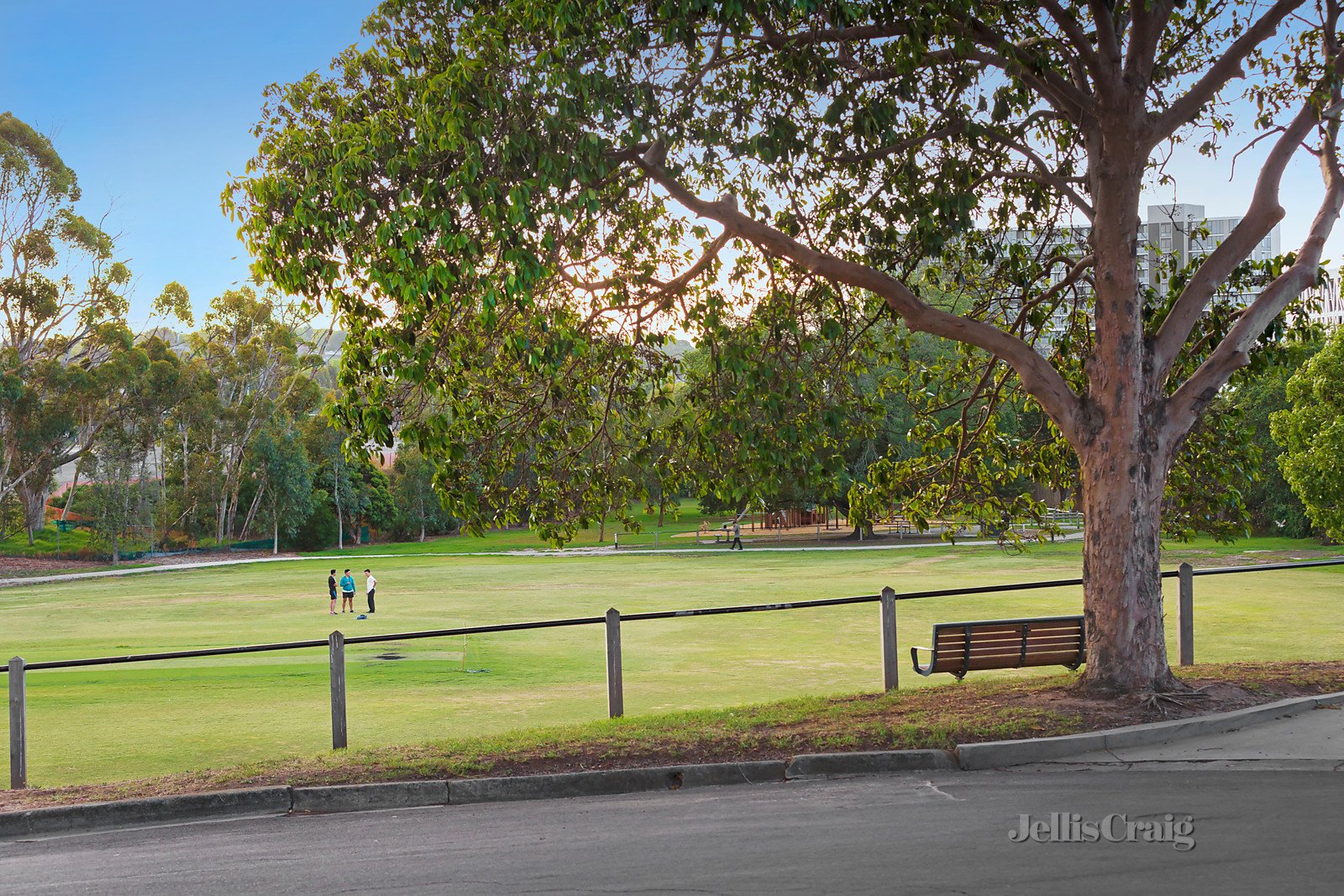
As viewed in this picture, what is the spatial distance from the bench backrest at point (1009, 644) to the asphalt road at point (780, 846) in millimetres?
3254

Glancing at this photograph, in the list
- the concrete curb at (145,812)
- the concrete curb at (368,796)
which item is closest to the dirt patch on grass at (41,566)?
the concrete curb at (145,812)

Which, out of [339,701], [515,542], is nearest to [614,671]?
[339,701]

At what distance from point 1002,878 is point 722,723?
172 inches

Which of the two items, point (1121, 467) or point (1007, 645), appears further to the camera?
point (1007, 645)

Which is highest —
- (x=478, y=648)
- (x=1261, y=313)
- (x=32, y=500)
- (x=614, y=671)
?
(x=1261, y=313)

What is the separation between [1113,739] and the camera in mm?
9102

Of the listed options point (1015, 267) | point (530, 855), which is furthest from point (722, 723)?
point (1015, 267)

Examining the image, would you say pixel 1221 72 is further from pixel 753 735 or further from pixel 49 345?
pixel 49 345

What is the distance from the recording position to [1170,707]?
1004 centimetres

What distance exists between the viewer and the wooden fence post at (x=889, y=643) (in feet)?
38.4

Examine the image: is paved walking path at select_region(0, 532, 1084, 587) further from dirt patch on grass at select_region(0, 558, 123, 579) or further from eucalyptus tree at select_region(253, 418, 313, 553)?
eucalyptus tree at select_region(253, 418, 313, 553)

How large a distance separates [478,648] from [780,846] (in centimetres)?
1533

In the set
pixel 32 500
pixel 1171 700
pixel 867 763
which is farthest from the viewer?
pixel 32 500

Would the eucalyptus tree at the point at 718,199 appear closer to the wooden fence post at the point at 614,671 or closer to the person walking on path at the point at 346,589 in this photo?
the wooden fence post at the point at 614,671
